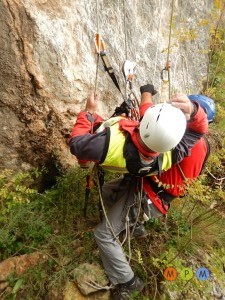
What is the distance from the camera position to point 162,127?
7.70ft

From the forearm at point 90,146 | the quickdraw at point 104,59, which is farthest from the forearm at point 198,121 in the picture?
the quickdraw at point 104,59

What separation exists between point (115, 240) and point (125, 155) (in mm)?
1080

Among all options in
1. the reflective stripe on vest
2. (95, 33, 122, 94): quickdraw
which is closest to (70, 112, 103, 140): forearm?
the reflective stripe on vest

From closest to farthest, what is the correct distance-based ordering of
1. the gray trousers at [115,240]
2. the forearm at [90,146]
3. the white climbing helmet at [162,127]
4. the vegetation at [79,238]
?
the white climbing helmet at [162,127], the forearm at [90,146], the gray trousers at [115,240], the vegetation at [79,238]

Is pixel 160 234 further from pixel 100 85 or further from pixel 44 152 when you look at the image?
pixel 100 85

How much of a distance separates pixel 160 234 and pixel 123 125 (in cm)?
176

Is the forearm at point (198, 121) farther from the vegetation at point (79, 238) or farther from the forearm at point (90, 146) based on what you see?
the forearm at point (90, 146)

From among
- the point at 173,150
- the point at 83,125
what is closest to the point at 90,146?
the point at 83,125

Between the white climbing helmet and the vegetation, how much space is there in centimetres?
78

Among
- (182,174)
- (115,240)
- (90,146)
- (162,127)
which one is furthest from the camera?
(115,240)

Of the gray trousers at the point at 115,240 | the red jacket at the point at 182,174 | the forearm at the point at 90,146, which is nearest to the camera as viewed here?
the forearm at the point at 90,146

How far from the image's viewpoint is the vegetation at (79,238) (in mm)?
3207

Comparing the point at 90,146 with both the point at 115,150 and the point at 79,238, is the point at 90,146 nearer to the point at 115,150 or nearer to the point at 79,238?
the point at 115,150

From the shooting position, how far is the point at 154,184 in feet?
10.4
